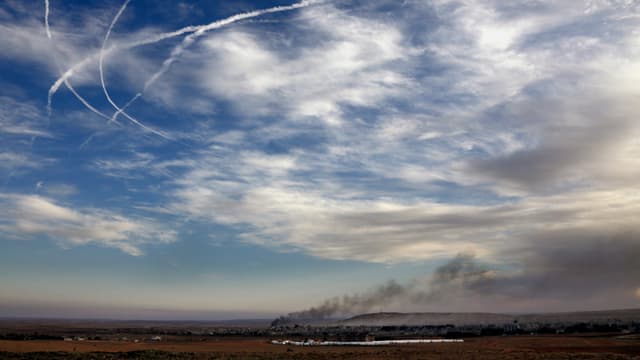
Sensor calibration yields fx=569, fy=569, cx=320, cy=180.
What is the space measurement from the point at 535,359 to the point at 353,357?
22.8 metres

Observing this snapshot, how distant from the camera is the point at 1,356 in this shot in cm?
6838

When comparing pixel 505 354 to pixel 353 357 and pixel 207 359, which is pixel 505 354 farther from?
pixel 207 359

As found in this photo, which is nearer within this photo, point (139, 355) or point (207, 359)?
point (207, 359)

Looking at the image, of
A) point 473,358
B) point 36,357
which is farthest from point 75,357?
point 473,358

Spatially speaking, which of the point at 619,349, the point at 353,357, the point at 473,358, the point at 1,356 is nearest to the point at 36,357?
the point at 1,356

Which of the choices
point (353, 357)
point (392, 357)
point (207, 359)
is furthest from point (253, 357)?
point (392, 357)

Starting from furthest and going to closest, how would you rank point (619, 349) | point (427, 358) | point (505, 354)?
point (619, 349), point (505, 354), point (427, 358)

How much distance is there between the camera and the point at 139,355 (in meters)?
75.5

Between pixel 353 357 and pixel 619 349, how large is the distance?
42039 millimetres

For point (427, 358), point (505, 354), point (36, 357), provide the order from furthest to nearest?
point (505, 354) → point (427, 358) → point (36, 357)

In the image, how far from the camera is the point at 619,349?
85.7 m

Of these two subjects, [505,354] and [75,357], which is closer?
[75,357]

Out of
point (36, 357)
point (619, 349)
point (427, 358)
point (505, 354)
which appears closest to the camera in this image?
point (36, 357)

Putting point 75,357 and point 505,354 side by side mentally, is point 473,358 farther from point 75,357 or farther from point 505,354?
point 75,357
